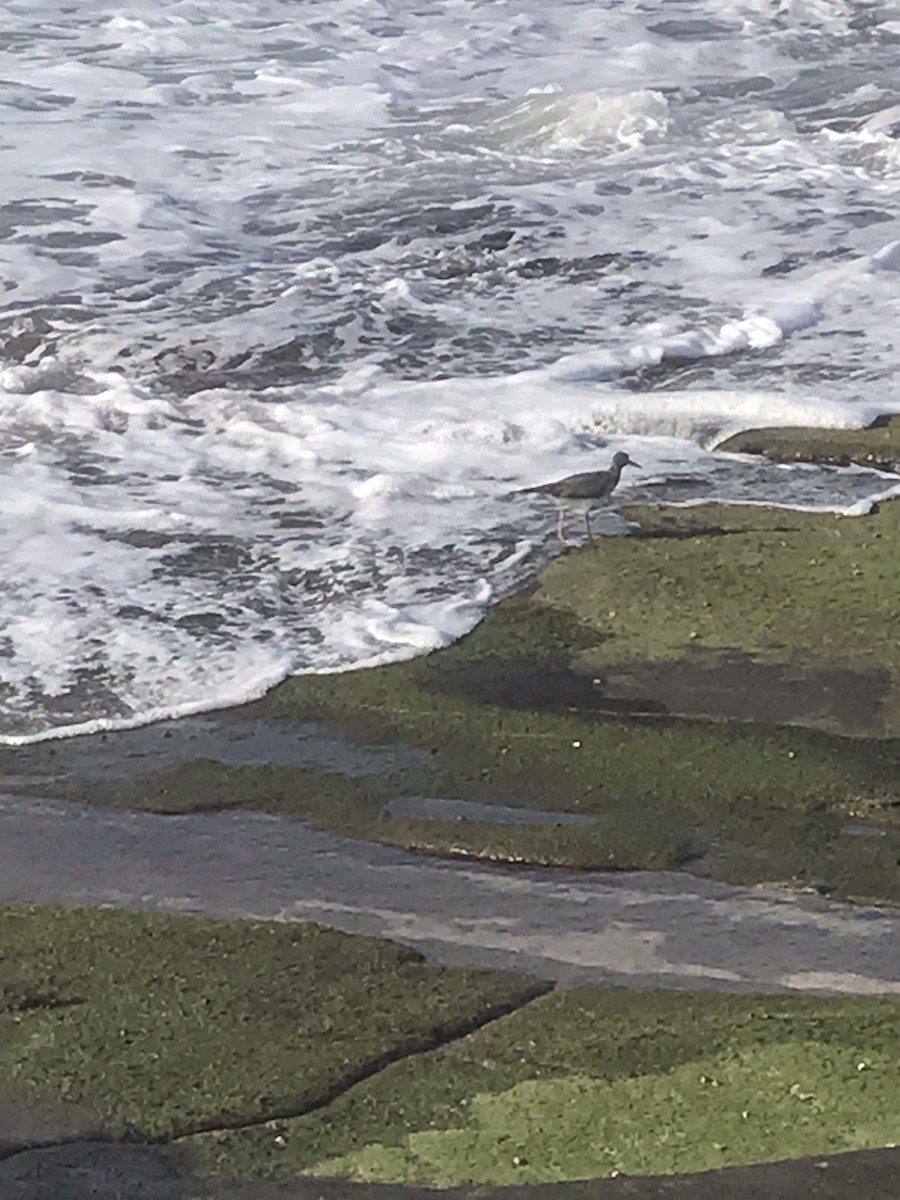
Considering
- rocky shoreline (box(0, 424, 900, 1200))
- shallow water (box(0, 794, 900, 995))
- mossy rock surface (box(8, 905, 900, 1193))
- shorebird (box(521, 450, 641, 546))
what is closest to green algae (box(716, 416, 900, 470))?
rocky shoreline (box(0, 424, 900, 1200))

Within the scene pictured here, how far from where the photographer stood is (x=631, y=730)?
27.1 feet

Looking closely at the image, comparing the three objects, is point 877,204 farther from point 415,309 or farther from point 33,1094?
point 33,1094

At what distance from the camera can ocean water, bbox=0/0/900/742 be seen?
1030 centimetres

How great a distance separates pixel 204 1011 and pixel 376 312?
10.1 metres

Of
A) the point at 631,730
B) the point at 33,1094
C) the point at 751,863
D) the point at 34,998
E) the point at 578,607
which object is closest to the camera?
the point at 33,1094

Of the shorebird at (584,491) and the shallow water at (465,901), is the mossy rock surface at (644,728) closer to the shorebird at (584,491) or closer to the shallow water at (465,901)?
the shallow water at (465,901)

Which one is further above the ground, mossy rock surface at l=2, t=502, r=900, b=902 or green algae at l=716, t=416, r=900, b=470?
mossy rock surface at l=2, t=502, r=900, b=902

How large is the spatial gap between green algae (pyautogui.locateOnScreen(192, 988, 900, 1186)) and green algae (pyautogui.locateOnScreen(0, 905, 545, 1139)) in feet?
0.46

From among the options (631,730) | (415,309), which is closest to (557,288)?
(415,309)

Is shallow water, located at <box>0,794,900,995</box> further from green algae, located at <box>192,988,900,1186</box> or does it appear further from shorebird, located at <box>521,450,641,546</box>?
shorebird, located at <box>521,450,641,546</box>

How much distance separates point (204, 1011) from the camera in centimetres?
630

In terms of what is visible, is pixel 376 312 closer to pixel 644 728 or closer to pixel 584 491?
pixel 584 491

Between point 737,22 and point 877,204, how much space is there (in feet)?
36.8

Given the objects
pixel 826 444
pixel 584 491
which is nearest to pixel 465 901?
pixel 584 491
